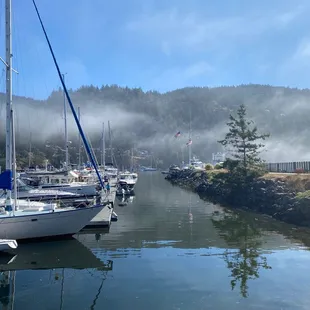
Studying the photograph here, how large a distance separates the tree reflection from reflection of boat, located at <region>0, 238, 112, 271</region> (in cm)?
618

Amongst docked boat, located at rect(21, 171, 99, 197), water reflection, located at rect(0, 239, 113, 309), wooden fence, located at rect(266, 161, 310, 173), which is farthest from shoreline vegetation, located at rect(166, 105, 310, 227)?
water reflection, located at rect(0, 239, 113, 309)

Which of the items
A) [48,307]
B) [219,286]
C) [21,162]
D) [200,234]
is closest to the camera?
[48,307]

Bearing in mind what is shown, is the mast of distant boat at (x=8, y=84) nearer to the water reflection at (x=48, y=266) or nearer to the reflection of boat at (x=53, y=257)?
the reflection of boat at (x=53, y=257)

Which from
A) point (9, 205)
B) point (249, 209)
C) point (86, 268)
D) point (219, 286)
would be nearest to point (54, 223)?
point (9, 205)

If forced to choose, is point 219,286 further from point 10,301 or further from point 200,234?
point 200,234

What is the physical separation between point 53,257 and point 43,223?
2.94m

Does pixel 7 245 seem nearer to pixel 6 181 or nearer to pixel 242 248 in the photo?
pixel 6 181

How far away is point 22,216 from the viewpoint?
21.4 m

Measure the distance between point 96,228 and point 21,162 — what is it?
385ft

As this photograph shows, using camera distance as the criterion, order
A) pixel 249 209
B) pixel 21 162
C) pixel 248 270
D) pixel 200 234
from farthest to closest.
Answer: pixel 21 162, pixel 249 209, pixel 200 234, pixel 248 270

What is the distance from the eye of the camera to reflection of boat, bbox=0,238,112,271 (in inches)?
725

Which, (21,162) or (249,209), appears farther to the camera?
(21,162)

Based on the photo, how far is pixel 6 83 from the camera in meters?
23.2

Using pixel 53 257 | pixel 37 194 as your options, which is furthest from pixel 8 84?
pixel 37 194
